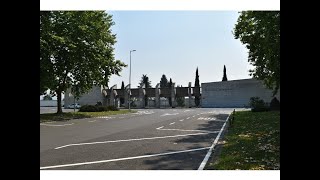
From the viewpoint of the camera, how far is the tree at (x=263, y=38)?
47.7 feet

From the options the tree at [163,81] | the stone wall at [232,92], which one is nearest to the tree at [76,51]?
the stone wall at [232,92]

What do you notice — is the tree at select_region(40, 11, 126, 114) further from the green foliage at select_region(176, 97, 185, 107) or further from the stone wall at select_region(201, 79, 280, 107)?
the green foliage at select_region(176, 97, 185, 107)

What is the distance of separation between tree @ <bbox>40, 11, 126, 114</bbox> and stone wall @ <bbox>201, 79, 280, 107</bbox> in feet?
131

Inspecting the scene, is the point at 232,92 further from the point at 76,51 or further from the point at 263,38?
the point at 263,38

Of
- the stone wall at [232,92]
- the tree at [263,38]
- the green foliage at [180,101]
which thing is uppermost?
the tree at [263,38]

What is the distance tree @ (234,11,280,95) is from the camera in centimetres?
1455

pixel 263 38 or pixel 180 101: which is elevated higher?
pixel 263 38

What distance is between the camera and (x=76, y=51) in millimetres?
33438

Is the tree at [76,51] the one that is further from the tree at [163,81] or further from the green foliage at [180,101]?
the tree at [163,81]

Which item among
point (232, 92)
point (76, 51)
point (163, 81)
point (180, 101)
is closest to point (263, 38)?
point (76, 51)

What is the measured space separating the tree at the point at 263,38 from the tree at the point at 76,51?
15.1 metres

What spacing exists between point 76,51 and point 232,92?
4907cm
